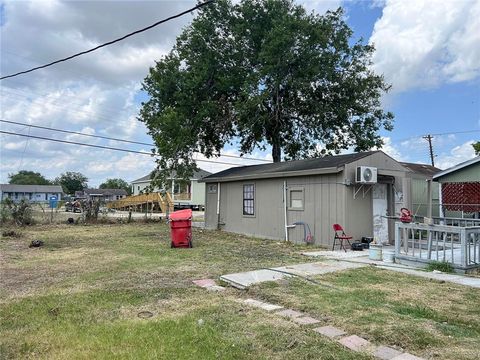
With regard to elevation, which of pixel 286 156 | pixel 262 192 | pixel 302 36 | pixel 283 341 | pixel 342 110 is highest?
pixel 302 36

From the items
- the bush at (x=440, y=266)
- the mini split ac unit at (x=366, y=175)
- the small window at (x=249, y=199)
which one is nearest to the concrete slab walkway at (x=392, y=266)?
the bush at (x=440, y=266)

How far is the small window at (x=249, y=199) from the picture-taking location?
14422 mm

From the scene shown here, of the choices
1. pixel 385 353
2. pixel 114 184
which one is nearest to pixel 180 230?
pixel 385 353

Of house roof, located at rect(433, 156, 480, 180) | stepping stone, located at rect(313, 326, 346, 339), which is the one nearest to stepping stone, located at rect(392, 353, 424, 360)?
stepping stone, located at rect(313, 326, 346, 339)

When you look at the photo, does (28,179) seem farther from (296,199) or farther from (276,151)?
(296,199)

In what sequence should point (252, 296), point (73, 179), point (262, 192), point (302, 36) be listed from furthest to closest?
1. point (73, 179)
2. point (302, 36)
3. point (262, 192)
4. point (252, 296)

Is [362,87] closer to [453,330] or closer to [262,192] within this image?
[262,192]

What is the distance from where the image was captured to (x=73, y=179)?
287ft

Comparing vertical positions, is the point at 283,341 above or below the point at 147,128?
below

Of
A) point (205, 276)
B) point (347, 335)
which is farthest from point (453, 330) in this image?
point (205, 276)

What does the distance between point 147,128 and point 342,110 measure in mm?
10242

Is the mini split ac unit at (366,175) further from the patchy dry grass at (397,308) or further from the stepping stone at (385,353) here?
the stepping stone at (385,353)

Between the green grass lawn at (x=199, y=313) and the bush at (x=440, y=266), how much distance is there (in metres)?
0.97

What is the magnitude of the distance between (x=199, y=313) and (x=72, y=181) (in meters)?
89.7
